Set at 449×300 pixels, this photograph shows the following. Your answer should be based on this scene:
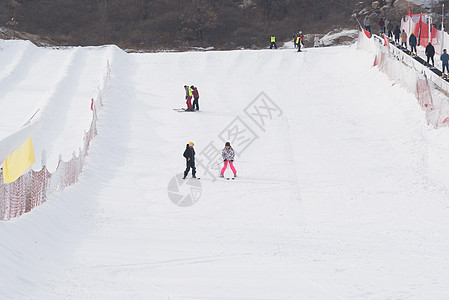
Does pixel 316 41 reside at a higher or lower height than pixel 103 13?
lower

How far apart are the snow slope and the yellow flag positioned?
0.85 metres

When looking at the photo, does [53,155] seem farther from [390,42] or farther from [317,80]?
[390,42]

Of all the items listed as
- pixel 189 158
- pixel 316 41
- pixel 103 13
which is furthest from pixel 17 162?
pixel 103 13

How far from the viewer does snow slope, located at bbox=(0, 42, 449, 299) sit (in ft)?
30.8

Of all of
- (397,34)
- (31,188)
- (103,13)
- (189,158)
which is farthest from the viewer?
(103,13)

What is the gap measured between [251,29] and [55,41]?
744 inches

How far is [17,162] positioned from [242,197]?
6.57 meters

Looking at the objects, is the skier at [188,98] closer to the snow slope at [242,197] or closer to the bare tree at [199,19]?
the snow slope at [242,197]

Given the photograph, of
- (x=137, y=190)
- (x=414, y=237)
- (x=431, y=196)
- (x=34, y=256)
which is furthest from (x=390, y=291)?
(x=137, y=190)

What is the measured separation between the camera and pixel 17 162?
435 inches

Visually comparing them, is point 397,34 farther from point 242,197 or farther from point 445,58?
point 242,197

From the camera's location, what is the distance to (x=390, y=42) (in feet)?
116

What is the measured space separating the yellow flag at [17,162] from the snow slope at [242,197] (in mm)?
849

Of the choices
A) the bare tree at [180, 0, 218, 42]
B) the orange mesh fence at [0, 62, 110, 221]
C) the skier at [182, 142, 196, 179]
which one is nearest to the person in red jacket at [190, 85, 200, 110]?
the skier at [182, 142, 196, 179]
